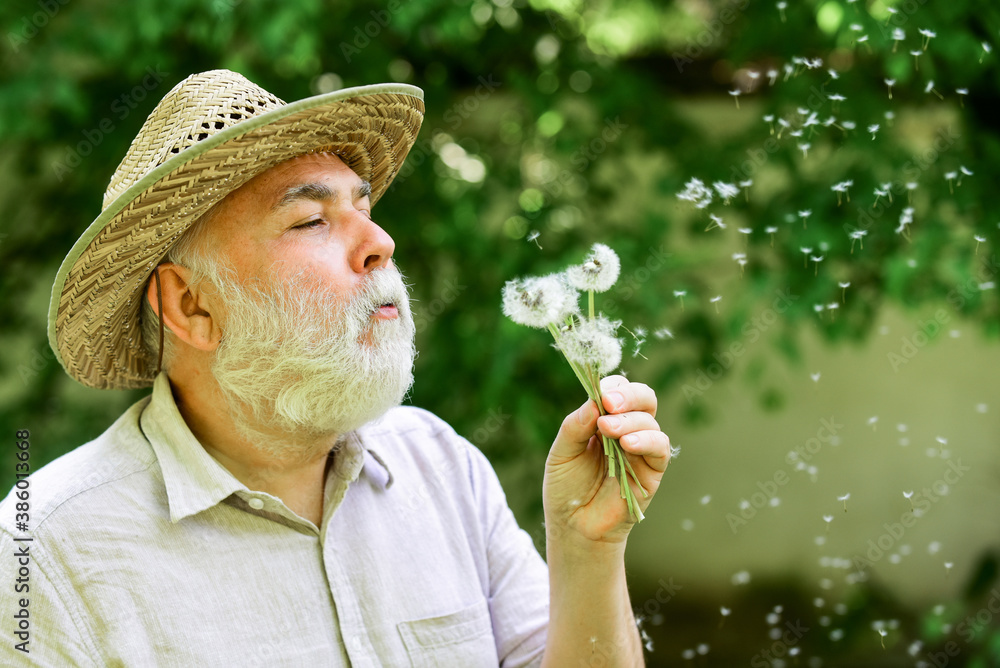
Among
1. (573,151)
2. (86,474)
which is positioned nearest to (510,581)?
(86,474)

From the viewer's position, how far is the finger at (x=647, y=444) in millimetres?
1343

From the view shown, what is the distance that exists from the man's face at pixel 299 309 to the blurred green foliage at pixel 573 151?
133 cm

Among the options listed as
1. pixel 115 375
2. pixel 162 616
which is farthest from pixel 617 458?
pixel 115 375

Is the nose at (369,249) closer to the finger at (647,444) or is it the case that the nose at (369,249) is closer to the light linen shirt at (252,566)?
the light linen shirt at (252,566)

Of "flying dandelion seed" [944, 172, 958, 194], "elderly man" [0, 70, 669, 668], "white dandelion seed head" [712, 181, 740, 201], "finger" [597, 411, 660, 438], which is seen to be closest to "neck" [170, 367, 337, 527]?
"elderly man" [0, 70, 669, 668]

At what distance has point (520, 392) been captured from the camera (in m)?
3.08

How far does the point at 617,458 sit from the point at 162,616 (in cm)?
83

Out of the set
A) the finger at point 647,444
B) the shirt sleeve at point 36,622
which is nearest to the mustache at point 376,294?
the finger at point 647,444

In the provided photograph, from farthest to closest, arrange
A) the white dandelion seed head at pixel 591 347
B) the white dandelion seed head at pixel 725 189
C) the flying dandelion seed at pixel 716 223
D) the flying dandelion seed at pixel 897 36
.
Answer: the white dandelion seed head at pixel 725 189
the flying dandelion seed at pixel 897 36
the flying dandelion seed at pixel 716 223
the white dandelion seed head at pixel 591 347

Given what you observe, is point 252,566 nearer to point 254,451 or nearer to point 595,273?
point 254,451

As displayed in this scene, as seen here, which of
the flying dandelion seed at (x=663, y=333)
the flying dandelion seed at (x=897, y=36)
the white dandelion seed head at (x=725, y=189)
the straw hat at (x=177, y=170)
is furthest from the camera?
the flying dandelion seed at (x=663, y=333)

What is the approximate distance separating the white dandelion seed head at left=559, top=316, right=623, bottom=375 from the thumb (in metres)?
0.08

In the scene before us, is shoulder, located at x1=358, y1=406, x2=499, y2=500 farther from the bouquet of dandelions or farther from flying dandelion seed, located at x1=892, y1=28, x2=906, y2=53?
flying dandelion seed, located at x1=892, y1=28, x2=906, y2=53

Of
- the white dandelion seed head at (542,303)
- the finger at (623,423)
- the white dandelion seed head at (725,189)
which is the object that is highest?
the white dandelion seed head at (725,189)
